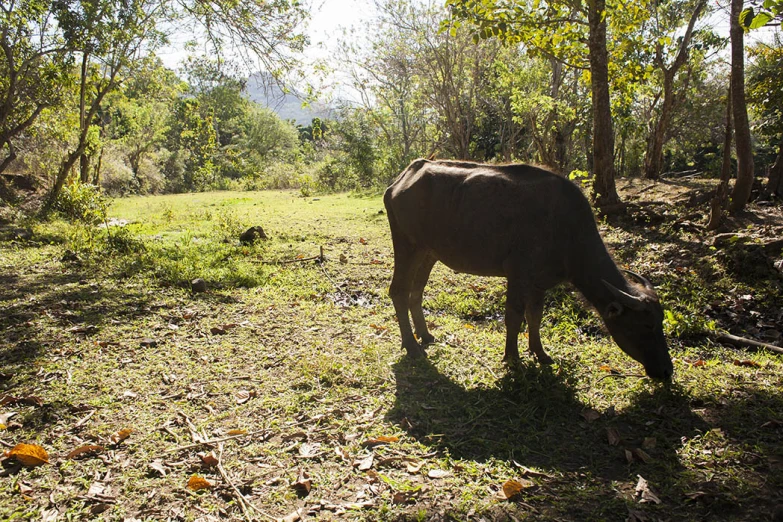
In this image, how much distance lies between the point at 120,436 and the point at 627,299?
14.7ft

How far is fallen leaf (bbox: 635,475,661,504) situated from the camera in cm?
313

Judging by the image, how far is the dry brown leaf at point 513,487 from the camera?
323 cm

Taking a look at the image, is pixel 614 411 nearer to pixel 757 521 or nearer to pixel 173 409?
pixel 757 521

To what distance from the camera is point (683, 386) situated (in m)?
4.49

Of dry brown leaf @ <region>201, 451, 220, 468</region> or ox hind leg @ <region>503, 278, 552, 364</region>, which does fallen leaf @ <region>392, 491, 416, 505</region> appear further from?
ox hind leg @ <region>503, 278, 552, 364</region>

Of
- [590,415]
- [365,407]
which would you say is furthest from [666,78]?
[365,407]

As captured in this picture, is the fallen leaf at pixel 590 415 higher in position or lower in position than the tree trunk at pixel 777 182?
lower

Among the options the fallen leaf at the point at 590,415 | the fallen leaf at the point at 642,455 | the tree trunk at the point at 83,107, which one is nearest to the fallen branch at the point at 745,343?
the fallen leaf at the point at 590,415

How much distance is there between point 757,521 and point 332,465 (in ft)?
8.95

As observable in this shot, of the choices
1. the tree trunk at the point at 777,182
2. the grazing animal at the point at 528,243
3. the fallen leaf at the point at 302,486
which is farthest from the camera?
the tree trunk at the point at 777,182

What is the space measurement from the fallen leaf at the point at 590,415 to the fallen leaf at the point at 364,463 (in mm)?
1864

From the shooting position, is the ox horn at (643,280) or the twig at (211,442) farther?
the ox horn at (643,280)

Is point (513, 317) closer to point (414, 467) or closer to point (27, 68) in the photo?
point (414, 467)

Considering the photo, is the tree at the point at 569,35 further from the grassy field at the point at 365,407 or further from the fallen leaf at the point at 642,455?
the fallen leaf at the point at 642,455
